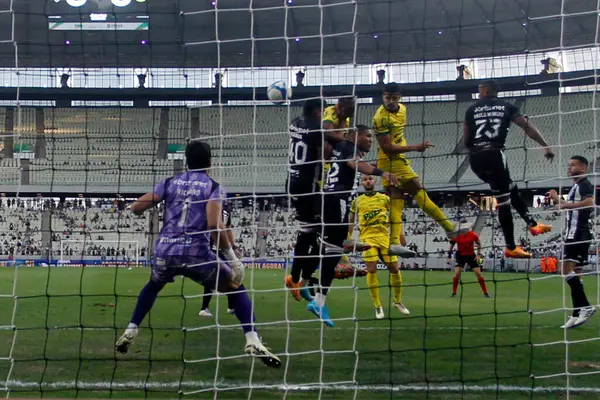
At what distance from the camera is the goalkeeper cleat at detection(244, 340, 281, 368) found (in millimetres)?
6133

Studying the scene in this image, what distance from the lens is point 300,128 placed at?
8570mm

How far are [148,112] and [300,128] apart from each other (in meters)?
26.5

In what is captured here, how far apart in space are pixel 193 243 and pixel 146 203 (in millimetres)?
586

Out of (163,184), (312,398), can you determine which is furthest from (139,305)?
(312,398)

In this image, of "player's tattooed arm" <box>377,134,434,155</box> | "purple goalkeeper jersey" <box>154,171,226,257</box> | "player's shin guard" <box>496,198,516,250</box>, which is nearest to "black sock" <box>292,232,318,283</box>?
"player's tattooed arm" <box>377,134,434,155</box>

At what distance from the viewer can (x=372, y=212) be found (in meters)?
10.4

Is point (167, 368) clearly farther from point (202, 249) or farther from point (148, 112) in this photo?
point (148, 112)

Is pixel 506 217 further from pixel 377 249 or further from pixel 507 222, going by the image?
pixel 377 249

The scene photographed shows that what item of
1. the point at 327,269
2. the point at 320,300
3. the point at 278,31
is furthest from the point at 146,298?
the point at 278,31

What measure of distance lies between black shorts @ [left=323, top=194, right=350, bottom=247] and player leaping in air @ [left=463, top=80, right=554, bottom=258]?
5.61 feet

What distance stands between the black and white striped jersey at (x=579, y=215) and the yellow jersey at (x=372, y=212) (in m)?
2.44

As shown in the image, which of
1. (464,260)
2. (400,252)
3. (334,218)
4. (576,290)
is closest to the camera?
(400,252)

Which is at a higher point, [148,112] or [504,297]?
[148,112]

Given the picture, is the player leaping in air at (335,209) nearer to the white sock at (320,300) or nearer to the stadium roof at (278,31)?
the white sock at (320,300)
